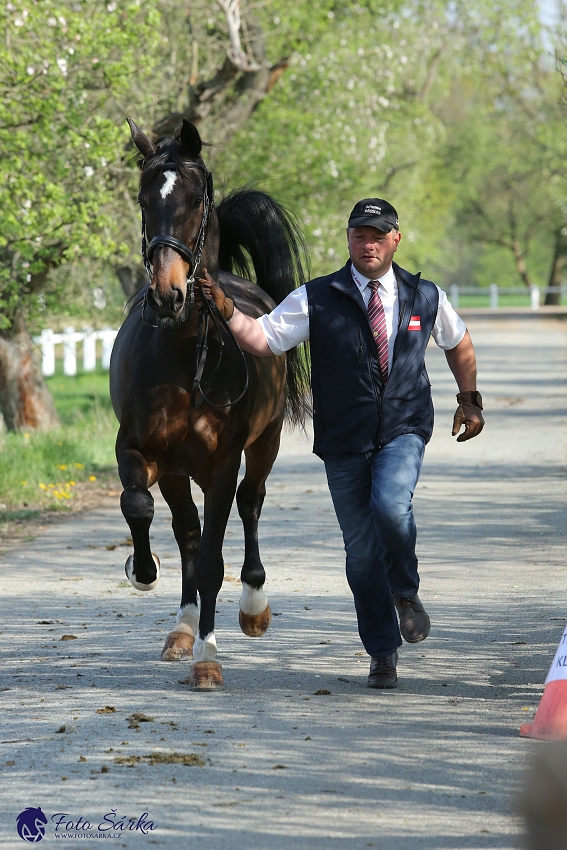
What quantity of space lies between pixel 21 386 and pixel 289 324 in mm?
11393

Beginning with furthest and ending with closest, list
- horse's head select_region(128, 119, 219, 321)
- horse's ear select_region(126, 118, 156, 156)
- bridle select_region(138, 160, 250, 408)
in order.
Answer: horse's ear select_region(126, 118, 156, 156)
bridle select_region(138, 160, 250, 408)
horse's head select_region(128, 119, 219, 321)

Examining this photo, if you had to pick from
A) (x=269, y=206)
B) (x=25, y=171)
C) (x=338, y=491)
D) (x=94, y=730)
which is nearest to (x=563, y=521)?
(x=269, y=206)

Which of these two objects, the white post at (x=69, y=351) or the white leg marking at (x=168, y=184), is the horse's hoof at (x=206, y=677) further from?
the white post at (x=69, y=351)

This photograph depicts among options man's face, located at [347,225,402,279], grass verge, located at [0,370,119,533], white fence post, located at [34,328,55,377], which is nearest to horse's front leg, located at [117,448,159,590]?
man's face, located at [347,225,402,279]

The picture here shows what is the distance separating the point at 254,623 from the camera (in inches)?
249

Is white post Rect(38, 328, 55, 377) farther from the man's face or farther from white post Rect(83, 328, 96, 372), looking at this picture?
the man's face

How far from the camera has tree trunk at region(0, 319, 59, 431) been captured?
16.0 m

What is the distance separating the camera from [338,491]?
541 centimetres

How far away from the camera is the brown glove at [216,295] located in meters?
5.12

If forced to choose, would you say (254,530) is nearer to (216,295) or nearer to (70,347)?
(216,295)

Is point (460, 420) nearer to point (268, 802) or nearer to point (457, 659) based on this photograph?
point (457, 659)

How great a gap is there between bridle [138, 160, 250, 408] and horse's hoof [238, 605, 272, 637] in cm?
138

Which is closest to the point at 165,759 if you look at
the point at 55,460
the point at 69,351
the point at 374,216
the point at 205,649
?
the point at 205,649

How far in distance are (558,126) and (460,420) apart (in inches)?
1340
